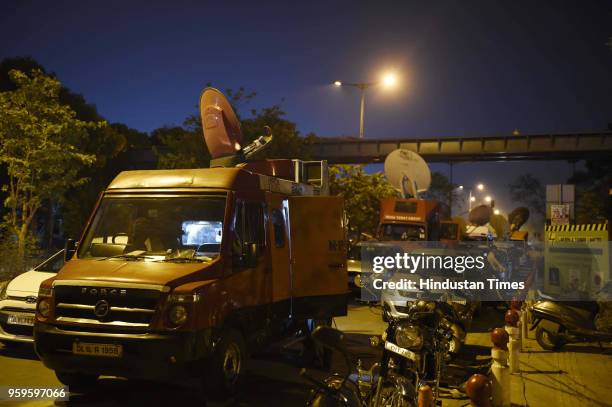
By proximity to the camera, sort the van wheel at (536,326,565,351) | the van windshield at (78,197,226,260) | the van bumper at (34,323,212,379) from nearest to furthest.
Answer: the van bumper at (34,323,212,379)
the van windshield at (78,197,226,260)
the van wheel at (536,326,565,351)

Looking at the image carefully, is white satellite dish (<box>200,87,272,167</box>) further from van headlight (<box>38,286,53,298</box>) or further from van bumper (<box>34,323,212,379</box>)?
van bumper (<box>34,323,212,379</box>)

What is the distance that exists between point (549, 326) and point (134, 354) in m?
6.99

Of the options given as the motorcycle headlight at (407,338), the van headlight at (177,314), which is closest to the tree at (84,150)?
the van headlight at (177,314)

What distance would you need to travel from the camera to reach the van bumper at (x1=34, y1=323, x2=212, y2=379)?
18.7 ft

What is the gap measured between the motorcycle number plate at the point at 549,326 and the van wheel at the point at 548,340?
0.05 m

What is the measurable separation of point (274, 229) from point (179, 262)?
6.11 ft

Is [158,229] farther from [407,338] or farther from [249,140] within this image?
[249,140]

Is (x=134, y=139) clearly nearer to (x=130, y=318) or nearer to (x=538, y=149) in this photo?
(x=538, y=149)

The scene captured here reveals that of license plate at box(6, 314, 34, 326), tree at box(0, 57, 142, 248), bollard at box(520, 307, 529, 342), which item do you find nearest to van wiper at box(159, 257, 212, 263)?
license plate at box(6, 314, 34, 326)

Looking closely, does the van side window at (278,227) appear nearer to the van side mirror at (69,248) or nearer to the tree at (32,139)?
the van side mirror at (69,248)

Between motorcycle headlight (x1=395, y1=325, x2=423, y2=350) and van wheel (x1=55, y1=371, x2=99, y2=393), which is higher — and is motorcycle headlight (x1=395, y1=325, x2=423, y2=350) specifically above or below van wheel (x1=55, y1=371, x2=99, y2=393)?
above

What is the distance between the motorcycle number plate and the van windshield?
6050mm

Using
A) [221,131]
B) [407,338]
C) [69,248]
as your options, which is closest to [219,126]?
[221,131]

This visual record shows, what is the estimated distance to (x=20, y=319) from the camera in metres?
8.10
